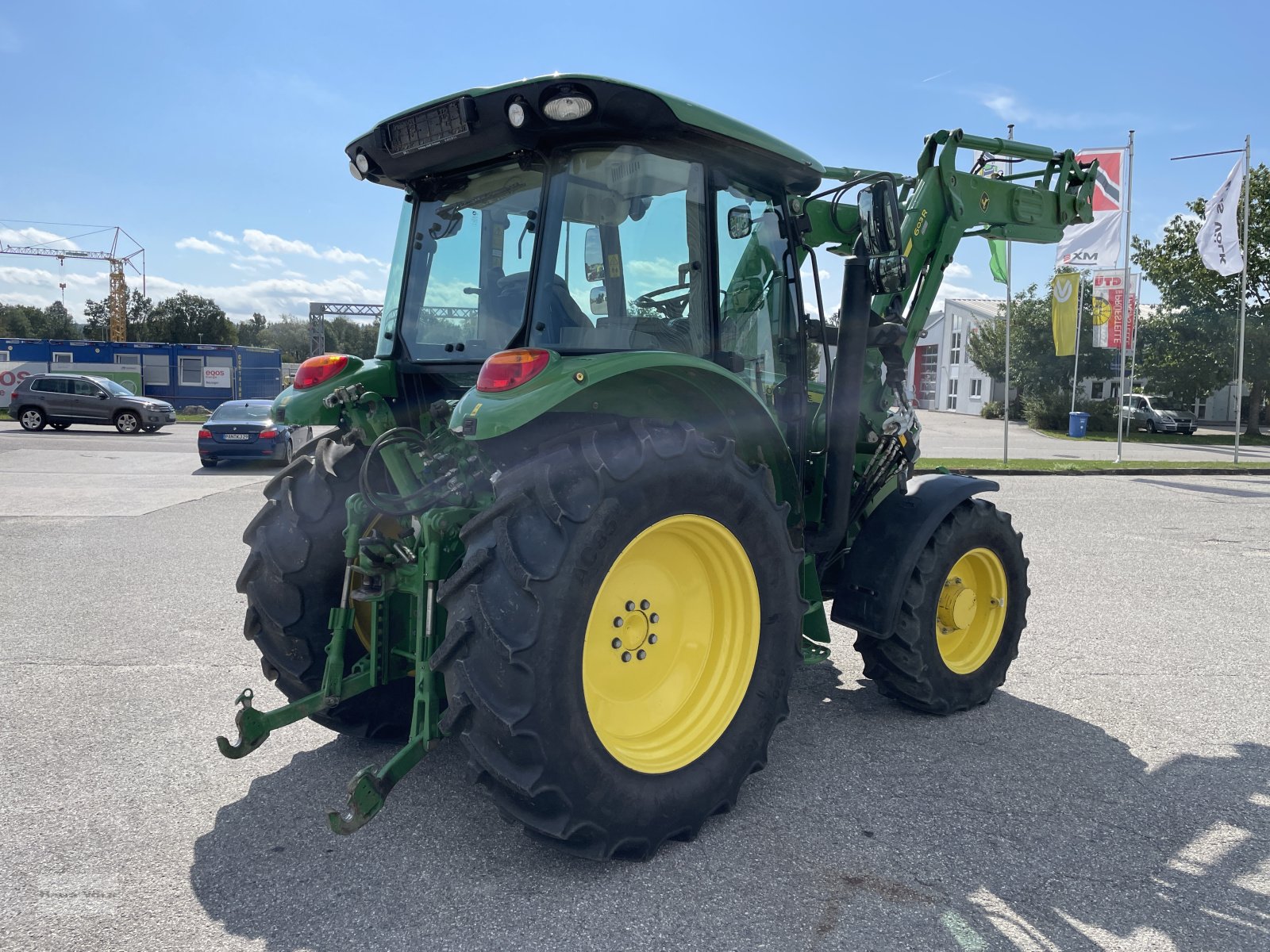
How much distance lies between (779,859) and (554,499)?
4.79ft

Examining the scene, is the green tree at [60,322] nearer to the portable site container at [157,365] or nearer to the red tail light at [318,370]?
the portable site container at [157,365]

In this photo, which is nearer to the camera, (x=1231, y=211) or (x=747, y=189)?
(x=747, y=189)

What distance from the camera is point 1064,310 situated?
2031 centimetres

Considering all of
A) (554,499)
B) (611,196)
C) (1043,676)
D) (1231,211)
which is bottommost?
(1043,676)

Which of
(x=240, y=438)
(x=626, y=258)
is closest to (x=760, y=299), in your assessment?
(x=626, y=258)

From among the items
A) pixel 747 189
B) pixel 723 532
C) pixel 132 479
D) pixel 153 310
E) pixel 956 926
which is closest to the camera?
pixel 956 926

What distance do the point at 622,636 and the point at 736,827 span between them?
83cm

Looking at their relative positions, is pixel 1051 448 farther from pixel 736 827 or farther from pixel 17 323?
pixel 17 323

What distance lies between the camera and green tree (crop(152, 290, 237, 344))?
222ft

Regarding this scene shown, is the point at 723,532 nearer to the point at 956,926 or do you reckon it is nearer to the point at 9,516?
the point at 956,926

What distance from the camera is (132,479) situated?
1488 cm

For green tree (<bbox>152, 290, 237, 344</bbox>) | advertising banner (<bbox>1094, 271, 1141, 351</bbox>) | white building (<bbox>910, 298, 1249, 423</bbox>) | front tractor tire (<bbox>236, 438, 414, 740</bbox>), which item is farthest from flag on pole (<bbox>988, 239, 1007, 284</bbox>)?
green tree (<bbox>152, 290, 237, 344</bbox>)

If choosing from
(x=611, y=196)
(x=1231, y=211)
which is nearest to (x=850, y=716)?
(x=611, y=196)

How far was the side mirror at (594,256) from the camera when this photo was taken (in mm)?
3445
